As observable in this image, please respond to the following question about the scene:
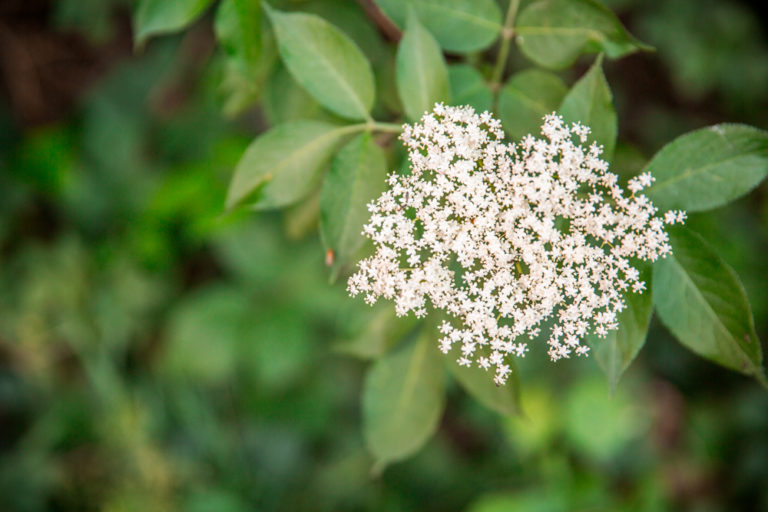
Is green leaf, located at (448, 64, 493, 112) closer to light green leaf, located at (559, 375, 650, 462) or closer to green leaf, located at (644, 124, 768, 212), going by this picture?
green leaf, located at (644, 124, 768, 212)

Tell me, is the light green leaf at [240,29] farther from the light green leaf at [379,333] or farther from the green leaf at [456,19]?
the light green leaf at [379,333]

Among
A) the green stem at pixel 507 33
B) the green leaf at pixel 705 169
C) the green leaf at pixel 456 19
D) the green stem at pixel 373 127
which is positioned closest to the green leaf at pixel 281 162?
the green stem at pixel 373 127

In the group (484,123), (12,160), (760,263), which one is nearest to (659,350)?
(760,263)

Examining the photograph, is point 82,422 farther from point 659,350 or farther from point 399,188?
point 659,350

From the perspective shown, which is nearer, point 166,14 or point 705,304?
point 705,304

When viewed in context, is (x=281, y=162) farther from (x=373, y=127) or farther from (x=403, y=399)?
(x=403, y=399)

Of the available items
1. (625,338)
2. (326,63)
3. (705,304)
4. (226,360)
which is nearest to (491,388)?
(625,338)
